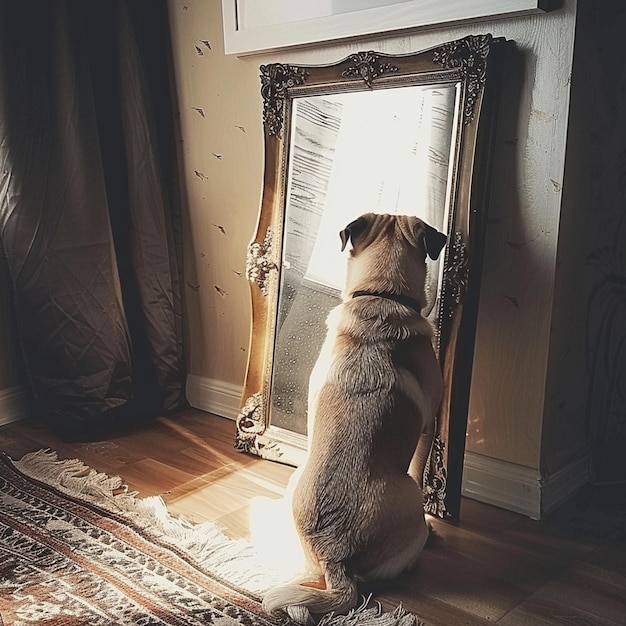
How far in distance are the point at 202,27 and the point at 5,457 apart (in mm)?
1617

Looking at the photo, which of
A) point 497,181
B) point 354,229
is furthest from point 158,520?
point 497,181

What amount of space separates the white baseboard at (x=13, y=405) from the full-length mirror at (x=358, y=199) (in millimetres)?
910

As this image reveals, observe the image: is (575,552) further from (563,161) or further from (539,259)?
(563,161)

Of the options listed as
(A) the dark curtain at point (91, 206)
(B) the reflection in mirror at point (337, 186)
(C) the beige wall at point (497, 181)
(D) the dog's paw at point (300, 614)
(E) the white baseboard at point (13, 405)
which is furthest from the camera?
(E) the white baseboard at point (13, 405)

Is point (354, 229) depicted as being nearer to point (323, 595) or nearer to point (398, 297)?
point (398, 297)

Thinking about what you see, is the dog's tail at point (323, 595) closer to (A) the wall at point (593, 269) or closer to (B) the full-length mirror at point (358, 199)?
(B) the full-length mirror at point (358, 199)

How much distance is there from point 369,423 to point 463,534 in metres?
0.55

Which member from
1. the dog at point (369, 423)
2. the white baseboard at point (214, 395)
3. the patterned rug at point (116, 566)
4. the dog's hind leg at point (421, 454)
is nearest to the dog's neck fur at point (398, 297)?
the dog at point (369, 423)

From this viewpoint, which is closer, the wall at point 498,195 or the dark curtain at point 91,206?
the wall at point 498,195

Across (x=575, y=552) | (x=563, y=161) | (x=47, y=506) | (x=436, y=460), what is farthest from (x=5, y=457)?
(x=563, y=161)

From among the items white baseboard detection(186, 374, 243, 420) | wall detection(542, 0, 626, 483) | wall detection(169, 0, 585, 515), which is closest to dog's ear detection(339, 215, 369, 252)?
wall detection(169, 0, 585, 515)

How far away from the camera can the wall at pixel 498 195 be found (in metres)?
2.07

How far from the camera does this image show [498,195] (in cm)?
218

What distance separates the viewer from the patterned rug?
5.75 feet
